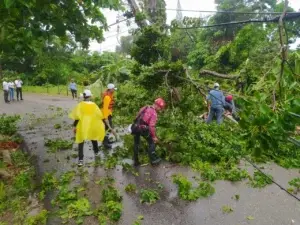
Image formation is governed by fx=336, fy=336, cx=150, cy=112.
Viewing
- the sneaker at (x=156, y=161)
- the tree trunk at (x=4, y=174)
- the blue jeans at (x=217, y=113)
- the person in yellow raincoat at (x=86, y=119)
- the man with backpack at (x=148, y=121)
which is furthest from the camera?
the blue jeans at (x=217, y=113)

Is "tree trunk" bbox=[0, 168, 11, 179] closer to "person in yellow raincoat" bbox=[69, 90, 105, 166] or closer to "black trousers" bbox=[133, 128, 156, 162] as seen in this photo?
"person in yellow raincoat" bbox=[69, 90, 105, 166]

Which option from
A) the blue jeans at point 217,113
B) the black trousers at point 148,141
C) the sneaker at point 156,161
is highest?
the blue jeans at point 217,113

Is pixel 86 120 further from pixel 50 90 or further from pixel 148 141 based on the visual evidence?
pixel 50 90

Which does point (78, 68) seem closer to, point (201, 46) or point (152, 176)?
point (201, 46)

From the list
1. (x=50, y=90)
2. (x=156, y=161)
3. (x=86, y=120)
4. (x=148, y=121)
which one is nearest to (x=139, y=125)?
(x=148, y=121)

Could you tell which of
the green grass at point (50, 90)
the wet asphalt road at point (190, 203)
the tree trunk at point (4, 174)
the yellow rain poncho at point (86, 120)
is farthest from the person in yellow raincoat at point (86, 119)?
the green grass at point (50, 90)

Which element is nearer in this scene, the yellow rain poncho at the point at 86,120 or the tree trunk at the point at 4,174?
the yellow rain poncho at the point at 86,120

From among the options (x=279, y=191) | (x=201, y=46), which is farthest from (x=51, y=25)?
(x=201, y=46)

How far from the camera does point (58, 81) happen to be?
35281 millimetres

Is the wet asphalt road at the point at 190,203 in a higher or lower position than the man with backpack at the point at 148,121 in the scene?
lower

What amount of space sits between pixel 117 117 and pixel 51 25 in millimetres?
6778

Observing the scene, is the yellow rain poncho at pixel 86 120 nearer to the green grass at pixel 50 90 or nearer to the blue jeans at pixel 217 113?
the blue jeans at pixel 217 113

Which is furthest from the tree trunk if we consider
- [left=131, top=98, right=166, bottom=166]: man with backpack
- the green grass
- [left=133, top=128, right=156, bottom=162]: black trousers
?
the green grass

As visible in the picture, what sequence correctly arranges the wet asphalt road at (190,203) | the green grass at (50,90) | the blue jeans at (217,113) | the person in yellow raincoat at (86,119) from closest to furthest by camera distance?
the wet asphalt road at (190,203) → the person in yellow raincoat at (86,119) → the blue jeans at (217,113) → the green grass at (50,90)
